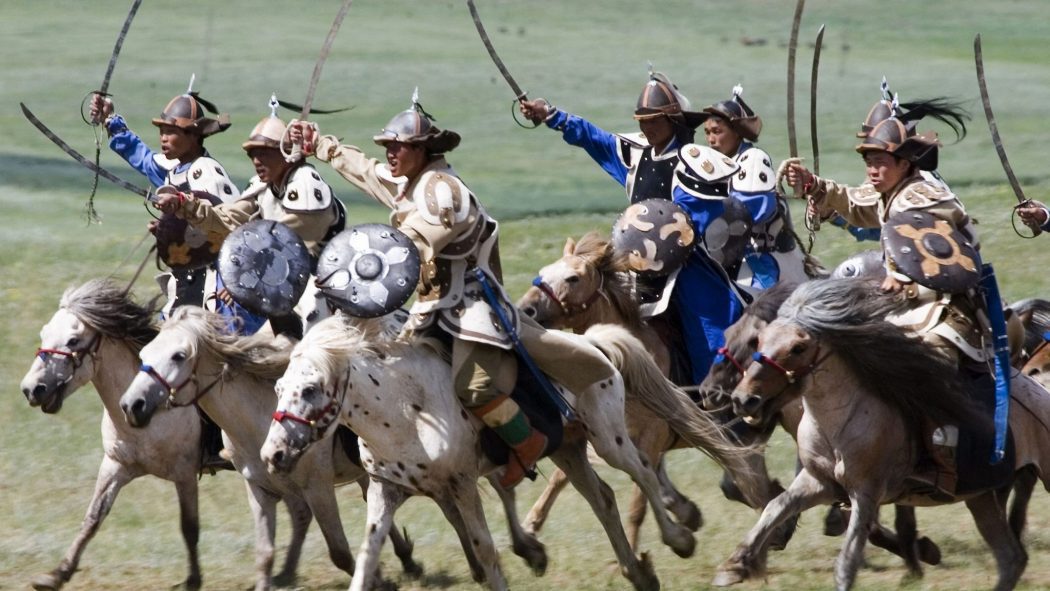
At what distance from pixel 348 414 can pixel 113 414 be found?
7.08 ft

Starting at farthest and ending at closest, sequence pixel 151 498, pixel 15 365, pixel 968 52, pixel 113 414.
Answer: pixel 968 52, pixel 15 365, pixel 151 498, pixel 113 414

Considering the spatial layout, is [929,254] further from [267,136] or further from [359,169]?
[267,136]

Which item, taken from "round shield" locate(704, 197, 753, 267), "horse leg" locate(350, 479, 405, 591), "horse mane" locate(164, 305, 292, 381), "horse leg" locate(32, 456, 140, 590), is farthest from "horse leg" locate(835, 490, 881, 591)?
"horse leg" locate(32, 456, 140, 590)

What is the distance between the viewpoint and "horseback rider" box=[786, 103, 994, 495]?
8383mm

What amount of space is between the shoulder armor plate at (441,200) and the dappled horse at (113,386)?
2.26 m

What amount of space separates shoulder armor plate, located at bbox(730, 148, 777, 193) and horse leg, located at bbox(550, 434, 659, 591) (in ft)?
7.31

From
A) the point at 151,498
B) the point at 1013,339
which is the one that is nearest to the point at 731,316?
the point at 1013,339

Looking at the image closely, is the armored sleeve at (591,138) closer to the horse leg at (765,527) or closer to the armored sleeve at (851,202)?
the armored sleeve at (851,202)

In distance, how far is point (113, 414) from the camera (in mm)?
9836

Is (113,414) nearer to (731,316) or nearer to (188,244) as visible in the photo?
(188,244)

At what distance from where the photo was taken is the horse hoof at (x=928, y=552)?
32.0 ft

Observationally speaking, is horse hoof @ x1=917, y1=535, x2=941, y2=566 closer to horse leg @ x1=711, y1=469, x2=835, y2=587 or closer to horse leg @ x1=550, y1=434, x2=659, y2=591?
horse leg @ x1=711, y1=469, x2=835, y2=587

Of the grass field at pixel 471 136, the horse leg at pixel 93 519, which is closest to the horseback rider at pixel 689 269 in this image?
the grass field at pixel 471 136

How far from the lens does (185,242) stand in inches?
417
